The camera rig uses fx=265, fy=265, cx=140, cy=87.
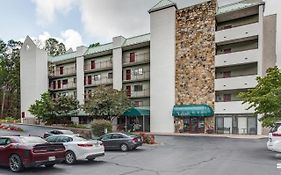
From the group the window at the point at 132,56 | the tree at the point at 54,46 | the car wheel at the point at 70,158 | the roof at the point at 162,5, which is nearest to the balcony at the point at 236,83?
the roof at the point at 162,5

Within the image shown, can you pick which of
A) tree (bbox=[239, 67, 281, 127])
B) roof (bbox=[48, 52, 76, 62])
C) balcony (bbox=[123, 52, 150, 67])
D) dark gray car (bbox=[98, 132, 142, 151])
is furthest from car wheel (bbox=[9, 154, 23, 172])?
roof (bbox=[48, 52, 76, 62])

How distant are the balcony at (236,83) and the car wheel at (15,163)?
28.4m

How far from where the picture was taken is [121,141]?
17.8m

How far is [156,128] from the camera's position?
124 ft

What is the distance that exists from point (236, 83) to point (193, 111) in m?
6.42

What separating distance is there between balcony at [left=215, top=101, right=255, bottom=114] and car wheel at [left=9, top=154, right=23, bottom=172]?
1093 inches

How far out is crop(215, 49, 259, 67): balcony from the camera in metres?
32.1

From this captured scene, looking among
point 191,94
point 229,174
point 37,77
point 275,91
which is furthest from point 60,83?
point 229,174

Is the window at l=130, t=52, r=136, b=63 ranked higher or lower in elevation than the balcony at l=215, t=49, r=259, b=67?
higher

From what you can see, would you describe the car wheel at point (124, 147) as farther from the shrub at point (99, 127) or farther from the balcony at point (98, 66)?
the balcony at point (98, 66)

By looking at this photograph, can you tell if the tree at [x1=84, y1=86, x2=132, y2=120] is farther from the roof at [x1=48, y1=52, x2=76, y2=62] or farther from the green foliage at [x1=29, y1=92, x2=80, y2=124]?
the roof at [x1=48, y1=52, x2=76, y2=62]

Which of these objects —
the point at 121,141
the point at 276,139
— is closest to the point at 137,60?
the point at 121,141

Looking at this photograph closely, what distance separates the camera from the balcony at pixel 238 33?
32444 millimetres

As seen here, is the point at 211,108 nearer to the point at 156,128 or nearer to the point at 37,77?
the point at 156,128
